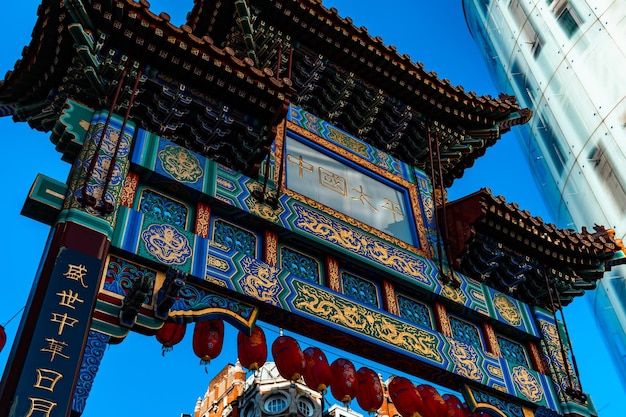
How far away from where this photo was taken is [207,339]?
25.1ft

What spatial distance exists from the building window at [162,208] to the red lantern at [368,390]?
2.67 m

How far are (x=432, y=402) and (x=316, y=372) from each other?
5.10 feet

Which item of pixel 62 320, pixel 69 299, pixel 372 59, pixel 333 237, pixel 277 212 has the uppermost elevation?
pixel 372 59

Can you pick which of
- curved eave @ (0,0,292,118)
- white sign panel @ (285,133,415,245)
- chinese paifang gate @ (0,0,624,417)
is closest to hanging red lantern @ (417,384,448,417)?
chinese paifang gate @ (0,0,624,417)

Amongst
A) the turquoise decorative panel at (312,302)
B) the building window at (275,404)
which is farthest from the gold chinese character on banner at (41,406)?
the building window at (275,404)

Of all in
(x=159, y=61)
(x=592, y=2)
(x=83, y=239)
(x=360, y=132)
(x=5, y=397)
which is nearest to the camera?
(x=5, y=397)

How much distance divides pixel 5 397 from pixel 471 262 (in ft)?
22.9

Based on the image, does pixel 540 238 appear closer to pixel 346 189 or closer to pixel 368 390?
pixel 346 189

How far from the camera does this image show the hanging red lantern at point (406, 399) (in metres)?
8.46

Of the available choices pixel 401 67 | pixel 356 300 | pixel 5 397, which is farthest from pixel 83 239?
pixel 401 67

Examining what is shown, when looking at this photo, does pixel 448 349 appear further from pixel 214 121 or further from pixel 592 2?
pixel 592 2

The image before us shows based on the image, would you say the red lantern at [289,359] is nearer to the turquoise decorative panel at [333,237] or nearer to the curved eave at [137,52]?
the turquoise decorative panel at [333,237]

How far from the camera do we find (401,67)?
11.4 m

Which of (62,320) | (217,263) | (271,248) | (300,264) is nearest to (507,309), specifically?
(300,264)
